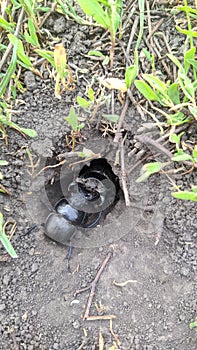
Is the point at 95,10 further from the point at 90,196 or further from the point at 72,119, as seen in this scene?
the point at 90,196

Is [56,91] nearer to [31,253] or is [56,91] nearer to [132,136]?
[132,136]

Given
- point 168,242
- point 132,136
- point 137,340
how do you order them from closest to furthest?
point 137,340 < point 168,242 < point 132,136

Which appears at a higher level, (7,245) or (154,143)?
(154,143)

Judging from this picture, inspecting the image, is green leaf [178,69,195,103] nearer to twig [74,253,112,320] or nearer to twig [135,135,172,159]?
twig [135,135,172,159]

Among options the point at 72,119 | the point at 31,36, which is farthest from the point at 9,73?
the point at 72,119

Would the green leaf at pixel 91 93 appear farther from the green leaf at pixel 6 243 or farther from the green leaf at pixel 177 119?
the green leaf at pixel 6 243

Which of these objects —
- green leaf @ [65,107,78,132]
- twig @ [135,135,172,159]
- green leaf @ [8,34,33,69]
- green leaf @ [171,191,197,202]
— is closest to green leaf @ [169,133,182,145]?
twig @ [135,135,172,159]

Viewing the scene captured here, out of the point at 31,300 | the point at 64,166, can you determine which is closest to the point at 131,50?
the point at 64,166
